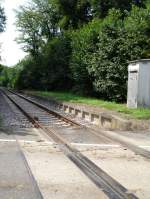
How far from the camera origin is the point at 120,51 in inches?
1187

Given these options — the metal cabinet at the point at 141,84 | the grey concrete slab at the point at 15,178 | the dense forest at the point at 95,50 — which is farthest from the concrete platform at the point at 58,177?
the dense forest at the point at 95,50

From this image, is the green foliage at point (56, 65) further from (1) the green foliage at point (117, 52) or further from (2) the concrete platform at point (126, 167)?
(2) the concrete platform at point (126, 167)

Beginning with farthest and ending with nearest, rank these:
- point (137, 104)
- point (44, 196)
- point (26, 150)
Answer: point (137, 104) → point (26, 150) → point (44, 196)

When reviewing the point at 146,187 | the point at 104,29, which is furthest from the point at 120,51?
the point at 146,187

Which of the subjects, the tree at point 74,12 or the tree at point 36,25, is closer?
the tree at point 74,12

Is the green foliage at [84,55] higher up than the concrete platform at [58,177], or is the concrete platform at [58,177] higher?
the green foliage at [84,55]

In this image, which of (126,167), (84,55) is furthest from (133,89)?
(84,55)

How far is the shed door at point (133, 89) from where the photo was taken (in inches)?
896

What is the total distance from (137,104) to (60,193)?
15.7 m

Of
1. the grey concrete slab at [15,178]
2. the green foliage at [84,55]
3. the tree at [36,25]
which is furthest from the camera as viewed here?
the tree at [36,25]

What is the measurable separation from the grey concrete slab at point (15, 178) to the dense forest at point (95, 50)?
763 inches

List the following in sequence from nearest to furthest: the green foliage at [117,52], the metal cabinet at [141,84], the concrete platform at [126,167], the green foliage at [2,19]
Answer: the concrete platform at [126,167] < the metal cabinet at [141,84] < the green foliage at [117,52] < the green foliage at [2,19]

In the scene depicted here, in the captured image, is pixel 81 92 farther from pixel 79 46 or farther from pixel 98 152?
pixel 98 152

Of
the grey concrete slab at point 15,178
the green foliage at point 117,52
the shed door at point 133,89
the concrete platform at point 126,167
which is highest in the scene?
the green foliage at point 117,52
